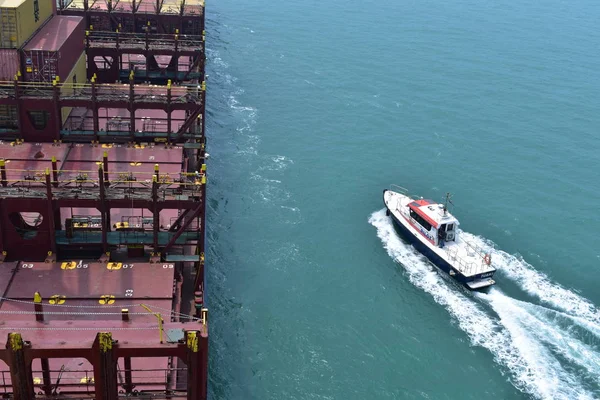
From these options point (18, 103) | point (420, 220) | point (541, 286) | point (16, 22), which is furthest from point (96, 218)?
point (541, 286)

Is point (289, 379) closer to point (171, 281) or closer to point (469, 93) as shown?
point (171, 281)

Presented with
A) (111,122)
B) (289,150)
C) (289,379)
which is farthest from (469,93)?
(289,379)

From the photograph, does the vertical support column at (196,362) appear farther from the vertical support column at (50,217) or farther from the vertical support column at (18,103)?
the vertical support column at (18,103)

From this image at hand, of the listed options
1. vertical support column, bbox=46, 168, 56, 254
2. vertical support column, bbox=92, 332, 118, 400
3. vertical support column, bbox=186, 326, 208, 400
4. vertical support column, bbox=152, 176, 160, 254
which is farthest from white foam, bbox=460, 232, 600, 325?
vertical support column, bbox=92, 332, 118, 400

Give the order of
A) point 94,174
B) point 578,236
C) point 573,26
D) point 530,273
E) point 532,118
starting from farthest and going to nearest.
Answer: point 573,26 → point 532,118 → point 578,236 → point 530,273 → point 94,174

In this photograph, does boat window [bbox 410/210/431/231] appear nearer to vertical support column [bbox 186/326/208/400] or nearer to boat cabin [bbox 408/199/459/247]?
boat cabin [bbox 408/199/459/247]
